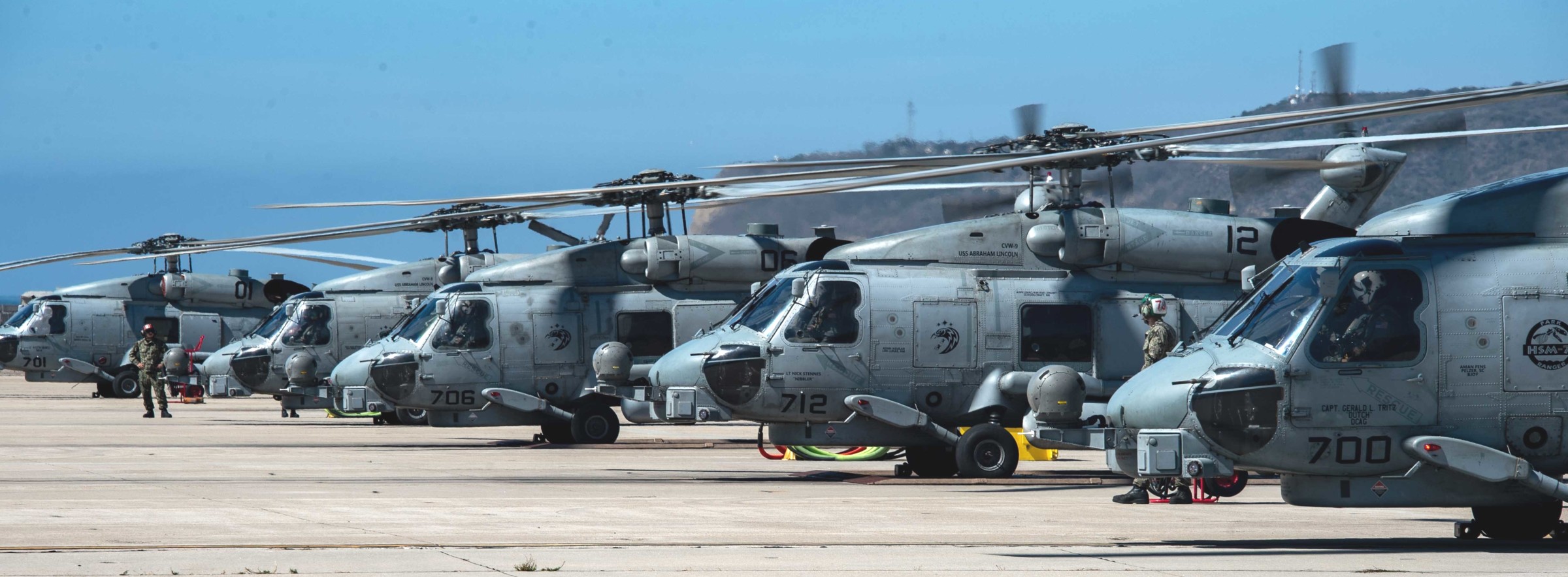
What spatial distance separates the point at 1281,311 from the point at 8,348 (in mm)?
32497

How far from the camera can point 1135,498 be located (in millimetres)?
12891

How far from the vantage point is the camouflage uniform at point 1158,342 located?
14.9 m

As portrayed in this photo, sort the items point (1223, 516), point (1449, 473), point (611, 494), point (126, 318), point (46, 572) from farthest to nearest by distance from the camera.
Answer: point (126, 318)
point (611, 494)
point (1223, 516)
point (1449, 473)
point (46, 572)

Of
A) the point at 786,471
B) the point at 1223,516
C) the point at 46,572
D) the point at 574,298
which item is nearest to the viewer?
the point at 46,572

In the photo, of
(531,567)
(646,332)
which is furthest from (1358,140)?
(531,567)

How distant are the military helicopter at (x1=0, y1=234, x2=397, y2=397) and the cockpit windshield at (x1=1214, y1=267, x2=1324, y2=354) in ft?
92.3

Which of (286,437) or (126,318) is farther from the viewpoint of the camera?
(126,318)

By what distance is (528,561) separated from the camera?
8.80 metres

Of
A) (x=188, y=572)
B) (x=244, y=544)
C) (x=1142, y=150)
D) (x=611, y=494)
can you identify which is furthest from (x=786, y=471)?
(x=188, y=572)

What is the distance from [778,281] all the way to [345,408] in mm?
7825

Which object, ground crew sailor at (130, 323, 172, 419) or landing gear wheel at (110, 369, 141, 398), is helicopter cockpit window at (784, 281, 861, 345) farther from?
landing gear wheel at (110, 369, 141, 398)

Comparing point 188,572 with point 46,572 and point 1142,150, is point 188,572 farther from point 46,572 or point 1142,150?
point 1142,150

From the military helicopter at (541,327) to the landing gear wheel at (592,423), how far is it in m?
0.09

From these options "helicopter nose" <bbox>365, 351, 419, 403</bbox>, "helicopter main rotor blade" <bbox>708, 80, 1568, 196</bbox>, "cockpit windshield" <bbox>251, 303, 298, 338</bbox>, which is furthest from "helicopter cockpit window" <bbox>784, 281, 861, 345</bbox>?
"cockpit windshield" <bbox>251, 303, 298, 338</bbox>
